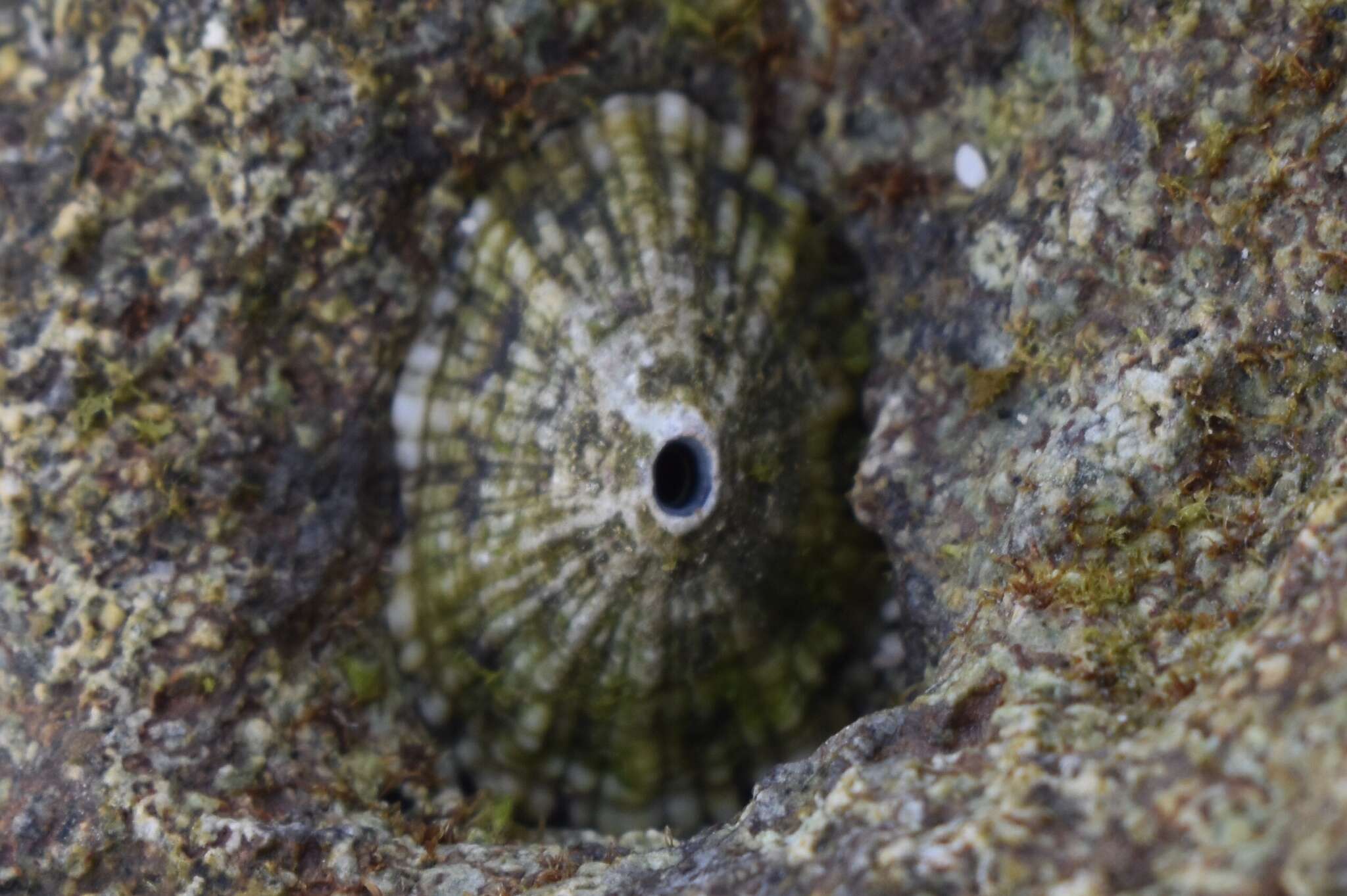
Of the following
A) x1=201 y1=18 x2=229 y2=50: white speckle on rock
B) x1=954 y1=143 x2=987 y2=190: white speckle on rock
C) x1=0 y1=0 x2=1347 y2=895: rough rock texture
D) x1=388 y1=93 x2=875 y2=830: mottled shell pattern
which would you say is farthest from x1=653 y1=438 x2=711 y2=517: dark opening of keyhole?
x1=201 y1=18 x2=229 y2=50: white speckle on rock

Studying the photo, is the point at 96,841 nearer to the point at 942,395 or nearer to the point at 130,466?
the point at 130,466

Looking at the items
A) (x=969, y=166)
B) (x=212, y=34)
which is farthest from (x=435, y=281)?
(x=969, y=166)

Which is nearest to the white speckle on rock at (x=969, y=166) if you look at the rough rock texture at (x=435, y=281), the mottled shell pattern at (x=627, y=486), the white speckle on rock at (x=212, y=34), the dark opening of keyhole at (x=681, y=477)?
the rough rock texture at (x=435, y=281)

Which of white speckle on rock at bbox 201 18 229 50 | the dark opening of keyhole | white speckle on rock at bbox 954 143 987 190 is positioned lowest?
the dark opening of keyhole

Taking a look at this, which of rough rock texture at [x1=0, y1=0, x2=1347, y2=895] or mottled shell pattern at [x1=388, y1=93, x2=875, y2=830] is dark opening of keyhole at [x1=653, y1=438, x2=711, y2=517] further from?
rough rock texture at [x1=0, y1=0, x2=1347, y2=895]

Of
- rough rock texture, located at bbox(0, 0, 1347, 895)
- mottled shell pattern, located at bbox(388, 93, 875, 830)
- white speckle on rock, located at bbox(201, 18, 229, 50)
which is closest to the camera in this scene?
rough rock texture, located at bbox(0, 0, 1347, 895)
